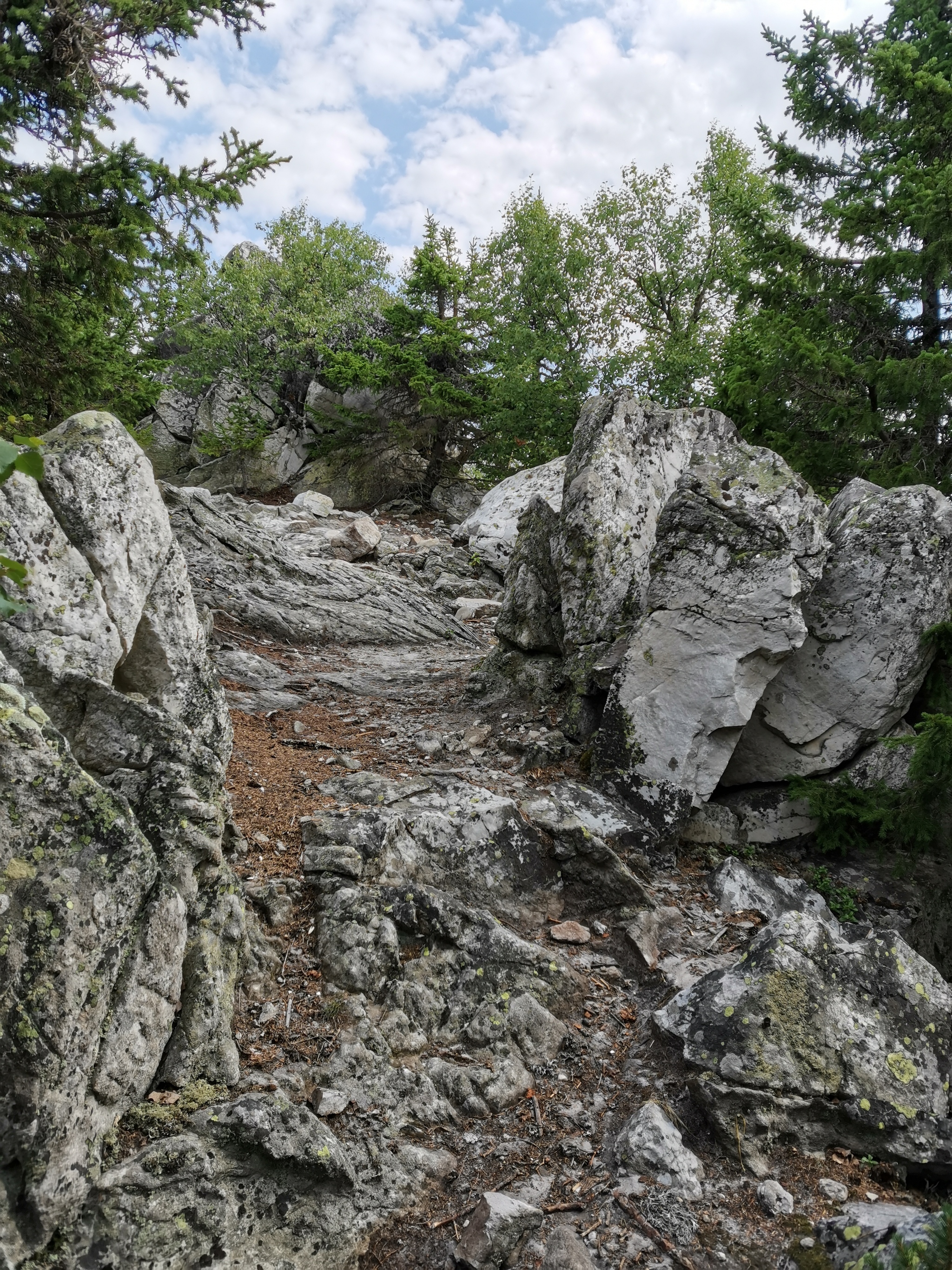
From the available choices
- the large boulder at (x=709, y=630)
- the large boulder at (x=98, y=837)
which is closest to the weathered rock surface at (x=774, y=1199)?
the large boulder at (x=98, y=837)

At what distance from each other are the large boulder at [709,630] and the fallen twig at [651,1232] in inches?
159

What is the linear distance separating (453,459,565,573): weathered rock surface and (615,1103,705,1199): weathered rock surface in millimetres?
16062

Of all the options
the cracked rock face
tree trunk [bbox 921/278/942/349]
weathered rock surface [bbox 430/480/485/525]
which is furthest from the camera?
weathered rock surface [bbox 430/480/485/525]

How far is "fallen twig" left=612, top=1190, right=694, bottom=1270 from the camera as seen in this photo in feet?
12.4

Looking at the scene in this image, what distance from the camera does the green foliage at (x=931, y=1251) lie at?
248cm

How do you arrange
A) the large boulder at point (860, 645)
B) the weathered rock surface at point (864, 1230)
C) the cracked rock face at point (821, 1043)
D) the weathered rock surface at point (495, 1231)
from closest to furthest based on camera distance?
the weathered rock surface at point (864, 1230) → the weathered rock surface at point (495, 1231) → the cracked rock face at point (821, 1043) → the large boulder at point (860, 645)

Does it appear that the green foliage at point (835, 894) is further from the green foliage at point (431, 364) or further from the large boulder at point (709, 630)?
the green foliage at point (431, 364)

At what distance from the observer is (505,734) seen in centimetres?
934

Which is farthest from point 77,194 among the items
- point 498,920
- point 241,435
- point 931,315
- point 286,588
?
point 241,435

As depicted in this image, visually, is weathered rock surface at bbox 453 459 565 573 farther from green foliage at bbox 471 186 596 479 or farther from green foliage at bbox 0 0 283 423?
green foliage at bbox 0 0 283 423

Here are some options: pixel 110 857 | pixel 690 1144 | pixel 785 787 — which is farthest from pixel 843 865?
pixel 110 857

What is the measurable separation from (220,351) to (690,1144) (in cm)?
3265

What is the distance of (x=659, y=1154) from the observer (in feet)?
14.0

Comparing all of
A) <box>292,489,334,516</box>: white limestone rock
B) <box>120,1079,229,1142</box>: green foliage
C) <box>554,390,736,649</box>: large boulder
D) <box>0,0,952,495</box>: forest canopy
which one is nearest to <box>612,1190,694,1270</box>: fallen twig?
<box>120,1079,229,1142</box>: green foliage
